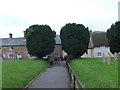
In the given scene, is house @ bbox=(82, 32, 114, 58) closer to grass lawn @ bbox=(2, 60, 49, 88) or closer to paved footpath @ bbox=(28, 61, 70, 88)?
grass lawn @ bbox=(2, 60, 49, 88)

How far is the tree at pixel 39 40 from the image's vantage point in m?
43.5

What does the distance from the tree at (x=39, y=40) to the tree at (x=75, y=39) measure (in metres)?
3.72

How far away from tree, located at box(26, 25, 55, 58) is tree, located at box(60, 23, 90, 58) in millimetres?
3717

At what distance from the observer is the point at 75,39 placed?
43156 millimetres

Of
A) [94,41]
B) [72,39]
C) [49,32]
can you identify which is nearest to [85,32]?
[72,39]

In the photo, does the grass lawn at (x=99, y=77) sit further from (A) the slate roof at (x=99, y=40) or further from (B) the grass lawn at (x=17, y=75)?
(A) the slate roof at (x=99, y=40)

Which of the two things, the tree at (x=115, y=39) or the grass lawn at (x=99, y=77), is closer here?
the grass lawn at (x=99, y=77)

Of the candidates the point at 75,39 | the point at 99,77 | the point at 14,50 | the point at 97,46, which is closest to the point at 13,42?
the point at 14,50

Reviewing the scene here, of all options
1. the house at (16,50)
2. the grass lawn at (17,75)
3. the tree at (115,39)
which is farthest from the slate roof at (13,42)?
the grass lawn at (17,75)

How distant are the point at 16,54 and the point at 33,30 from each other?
23313mm

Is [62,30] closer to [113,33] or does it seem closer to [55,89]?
[113,33]

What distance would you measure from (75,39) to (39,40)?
8089 mm

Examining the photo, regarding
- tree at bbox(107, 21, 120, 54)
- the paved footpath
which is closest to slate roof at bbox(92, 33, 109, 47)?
tree at bbox(107, 21, 120, 54)

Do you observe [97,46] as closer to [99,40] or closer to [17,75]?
[99,40]
